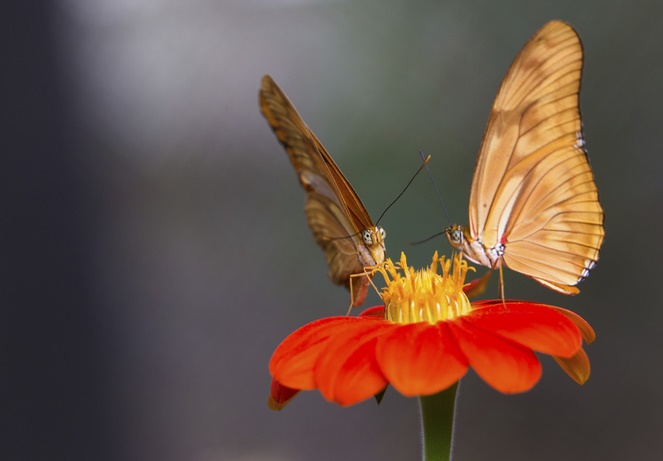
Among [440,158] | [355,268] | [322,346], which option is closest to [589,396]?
[440,158]

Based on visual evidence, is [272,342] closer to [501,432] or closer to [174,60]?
[501,432]

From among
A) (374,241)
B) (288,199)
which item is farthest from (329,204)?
(288,199)

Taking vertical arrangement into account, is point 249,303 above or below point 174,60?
below

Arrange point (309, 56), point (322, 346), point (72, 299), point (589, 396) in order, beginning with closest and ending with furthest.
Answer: point (322, 346) < point (72, 299) < point (589, 396) < point (309, 56)

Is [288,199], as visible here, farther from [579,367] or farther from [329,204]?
[579,367]

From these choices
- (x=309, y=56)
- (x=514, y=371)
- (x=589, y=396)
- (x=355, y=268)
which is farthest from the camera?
(x=309, y=56)

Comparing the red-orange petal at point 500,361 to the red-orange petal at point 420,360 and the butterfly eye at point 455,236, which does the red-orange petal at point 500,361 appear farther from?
the butterfly eye at point 455,236

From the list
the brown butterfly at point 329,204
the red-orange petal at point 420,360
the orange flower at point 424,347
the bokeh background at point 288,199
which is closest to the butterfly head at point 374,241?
the brown butterfly at point 329,204
